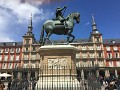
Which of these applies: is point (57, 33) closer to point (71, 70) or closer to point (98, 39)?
point (71, 70)

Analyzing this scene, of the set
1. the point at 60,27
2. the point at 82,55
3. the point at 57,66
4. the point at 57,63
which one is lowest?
the point at 57,66

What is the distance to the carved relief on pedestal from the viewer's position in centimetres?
1303

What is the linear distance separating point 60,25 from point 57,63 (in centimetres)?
274

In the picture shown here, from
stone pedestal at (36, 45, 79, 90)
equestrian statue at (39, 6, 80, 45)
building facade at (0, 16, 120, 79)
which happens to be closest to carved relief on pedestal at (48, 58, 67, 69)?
stone pedestal at (36, 45, 79, 90)

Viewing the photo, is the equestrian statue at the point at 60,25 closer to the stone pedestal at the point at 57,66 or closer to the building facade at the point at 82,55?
the stone pedestal at the point at 57,66

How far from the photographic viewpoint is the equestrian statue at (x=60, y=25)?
46.4 ft

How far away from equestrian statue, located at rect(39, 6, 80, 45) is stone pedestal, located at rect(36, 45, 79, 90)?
3.79 ft

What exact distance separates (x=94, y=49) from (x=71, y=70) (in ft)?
196

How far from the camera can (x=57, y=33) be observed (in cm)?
1452

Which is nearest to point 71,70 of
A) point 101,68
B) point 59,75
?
point 59,75

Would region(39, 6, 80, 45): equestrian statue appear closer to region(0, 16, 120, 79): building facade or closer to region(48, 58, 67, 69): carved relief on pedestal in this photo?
region(48, 58, 67, 69): carved relief on pedestal

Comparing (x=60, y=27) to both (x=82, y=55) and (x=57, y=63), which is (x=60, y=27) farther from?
(x=82, y=55)

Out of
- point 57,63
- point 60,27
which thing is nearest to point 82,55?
point 60,27

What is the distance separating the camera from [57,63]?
1310 centimetres
